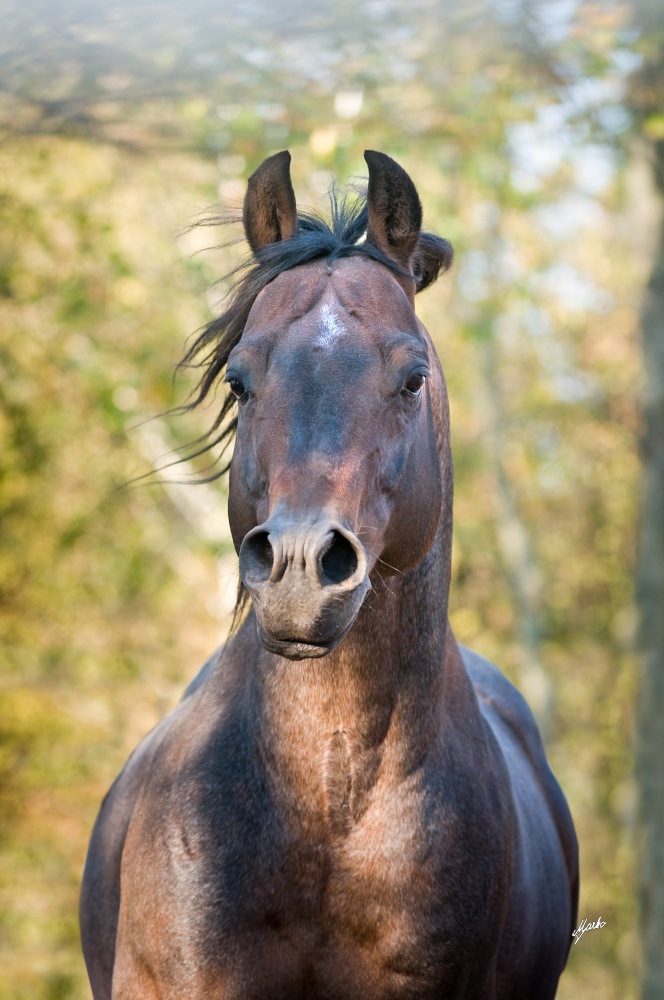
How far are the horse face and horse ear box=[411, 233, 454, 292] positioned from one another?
0.31 metres

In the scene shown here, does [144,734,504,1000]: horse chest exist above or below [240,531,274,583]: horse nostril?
below

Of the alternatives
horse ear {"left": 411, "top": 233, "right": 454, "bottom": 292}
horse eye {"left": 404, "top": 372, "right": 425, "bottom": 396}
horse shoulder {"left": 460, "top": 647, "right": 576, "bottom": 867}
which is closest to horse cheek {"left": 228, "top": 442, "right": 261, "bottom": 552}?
horse eye {"left": 404, "top": 372, "right": 425, "bottom": 396}

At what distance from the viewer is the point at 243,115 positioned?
9.26m

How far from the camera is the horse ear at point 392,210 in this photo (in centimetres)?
336

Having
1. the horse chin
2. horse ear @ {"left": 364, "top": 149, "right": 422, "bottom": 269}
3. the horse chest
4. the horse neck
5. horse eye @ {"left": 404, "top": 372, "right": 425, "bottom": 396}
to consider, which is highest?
horse ear @ {"left": 364, "top": 149, "right": 422, "bottom": 269}

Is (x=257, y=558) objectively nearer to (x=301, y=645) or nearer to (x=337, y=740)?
(x=301, y=645)

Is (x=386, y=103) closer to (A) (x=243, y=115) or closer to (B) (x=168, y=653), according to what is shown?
(A) (x=243, y=115)

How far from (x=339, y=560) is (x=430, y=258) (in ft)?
4.64

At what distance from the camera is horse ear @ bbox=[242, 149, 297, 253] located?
3.47m

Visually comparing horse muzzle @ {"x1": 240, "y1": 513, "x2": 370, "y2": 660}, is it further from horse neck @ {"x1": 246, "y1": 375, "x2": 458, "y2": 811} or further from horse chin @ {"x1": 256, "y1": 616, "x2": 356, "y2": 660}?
horse neck @ {"x1": 246, "y1": 375, "x2": 458, "y2": 811}

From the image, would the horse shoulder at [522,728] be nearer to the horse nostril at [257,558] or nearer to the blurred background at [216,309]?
the blurred background at [216,309]

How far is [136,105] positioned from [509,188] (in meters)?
4.87

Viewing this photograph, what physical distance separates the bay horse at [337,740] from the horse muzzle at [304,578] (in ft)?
0.39

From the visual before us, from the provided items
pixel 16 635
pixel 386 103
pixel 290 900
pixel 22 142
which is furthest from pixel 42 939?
pixel 290 900
